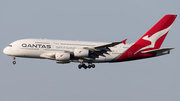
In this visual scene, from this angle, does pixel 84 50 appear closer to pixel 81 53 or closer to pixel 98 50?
pixel 81 53

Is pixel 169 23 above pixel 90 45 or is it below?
above

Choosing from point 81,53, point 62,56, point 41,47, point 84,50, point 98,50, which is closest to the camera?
point 81,53

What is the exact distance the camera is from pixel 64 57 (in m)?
43.8

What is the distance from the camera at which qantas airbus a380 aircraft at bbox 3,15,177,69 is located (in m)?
44.3

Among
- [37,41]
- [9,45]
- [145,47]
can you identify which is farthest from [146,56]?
[9,45]

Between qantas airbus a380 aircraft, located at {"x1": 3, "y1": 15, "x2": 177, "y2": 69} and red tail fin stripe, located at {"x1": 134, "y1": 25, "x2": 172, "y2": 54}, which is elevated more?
red tail fin stripe, located at {"x1": 134, "y1": 25, "x2": 172, "y2": 54}

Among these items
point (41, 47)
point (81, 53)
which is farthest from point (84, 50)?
point (41, 47)

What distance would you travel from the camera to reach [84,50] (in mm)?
43969

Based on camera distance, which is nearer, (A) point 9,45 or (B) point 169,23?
(A) point 9,45

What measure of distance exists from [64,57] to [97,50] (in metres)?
4.91

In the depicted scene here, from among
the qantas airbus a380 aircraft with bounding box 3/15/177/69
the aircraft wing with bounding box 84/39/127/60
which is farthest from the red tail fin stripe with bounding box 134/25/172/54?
the aircraft wing with bounding box 84/39/127/60

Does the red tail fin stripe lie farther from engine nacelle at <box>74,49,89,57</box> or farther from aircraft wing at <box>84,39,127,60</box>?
engine nacelle at <box>74,49,89,57</box>

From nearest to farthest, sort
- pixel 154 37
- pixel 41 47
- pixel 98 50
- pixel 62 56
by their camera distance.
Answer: pixel 62 56
pixel 98 50
pixel 41 47
pixel 154 37

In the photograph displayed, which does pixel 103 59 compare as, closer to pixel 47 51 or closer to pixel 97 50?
pixel 97 50
